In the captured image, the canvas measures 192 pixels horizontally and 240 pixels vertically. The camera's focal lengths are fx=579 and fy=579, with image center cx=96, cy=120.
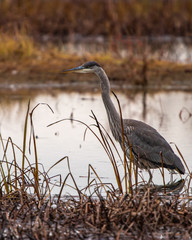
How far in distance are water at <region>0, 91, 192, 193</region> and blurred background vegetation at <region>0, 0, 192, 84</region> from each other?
1858 millimetres

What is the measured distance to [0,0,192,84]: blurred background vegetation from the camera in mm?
14078

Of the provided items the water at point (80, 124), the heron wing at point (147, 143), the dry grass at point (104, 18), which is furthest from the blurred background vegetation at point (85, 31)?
the heron wing at point (147, 143)

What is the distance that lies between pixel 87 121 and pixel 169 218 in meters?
5.12

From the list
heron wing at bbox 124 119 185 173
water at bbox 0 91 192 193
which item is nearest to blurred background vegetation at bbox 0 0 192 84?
water at bbox 0 91 192 193

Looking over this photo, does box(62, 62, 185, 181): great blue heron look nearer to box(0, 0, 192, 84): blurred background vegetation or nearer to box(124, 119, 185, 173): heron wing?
box(124, 119, 185, 173): heron wing

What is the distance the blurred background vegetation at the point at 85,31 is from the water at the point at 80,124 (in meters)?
1.86

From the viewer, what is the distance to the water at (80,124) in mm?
6426

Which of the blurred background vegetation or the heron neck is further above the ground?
the blurred background vegetation

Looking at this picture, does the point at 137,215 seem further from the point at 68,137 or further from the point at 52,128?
the point at 52,128

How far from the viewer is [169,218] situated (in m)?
4.09

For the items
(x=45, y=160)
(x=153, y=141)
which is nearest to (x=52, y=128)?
(x=45, y=160)

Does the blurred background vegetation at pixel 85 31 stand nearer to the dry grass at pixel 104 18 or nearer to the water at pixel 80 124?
the dry grass at pixel 104 18

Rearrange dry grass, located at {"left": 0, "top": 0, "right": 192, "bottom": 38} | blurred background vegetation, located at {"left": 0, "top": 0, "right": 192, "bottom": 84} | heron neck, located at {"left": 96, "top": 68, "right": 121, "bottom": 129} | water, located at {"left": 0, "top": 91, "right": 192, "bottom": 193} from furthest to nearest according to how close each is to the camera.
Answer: dry grass, located at {"left": 0, "top": 0, "right": 192, "bottom": 38} → blurred background vegetation, located at {"left": 0, "top": 0, "right": 192, "bottom": 84} → water, located at {"left": 0, "top": 91, "right": 192, "bottom": 193} → heron neck, located at {"left": 96, "top": 68, "right": 121, "bottom": 129}

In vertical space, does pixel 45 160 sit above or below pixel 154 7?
below
